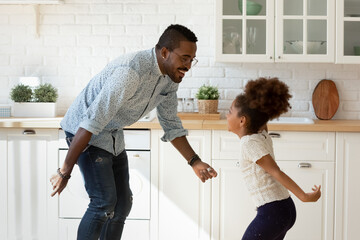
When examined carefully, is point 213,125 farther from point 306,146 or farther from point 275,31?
point 275,31

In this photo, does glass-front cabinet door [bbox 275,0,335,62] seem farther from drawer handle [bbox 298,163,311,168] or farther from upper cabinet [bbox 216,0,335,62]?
drawer handle [bbox 298,163,311,168]

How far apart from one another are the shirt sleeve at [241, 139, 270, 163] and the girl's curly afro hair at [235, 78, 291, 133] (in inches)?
3.8

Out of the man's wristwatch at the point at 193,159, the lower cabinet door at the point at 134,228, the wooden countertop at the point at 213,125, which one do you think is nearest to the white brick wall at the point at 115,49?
the wooden countertop at the point at 213,125

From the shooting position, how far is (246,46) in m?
3.88

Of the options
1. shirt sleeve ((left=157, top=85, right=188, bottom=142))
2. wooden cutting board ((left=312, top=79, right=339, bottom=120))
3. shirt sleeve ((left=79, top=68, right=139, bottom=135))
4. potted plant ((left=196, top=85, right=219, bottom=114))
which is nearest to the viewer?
shirt sleeve ((left=79, top=68, right=139, bottom=135))

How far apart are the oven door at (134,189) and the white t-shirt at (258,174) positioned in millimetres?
1274

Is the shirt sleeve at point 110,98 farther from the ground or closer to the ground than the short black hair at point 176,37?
closer to the ground

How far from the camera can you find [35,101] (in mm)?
4086

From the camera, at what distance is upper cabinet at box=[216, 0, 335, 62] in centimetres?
385

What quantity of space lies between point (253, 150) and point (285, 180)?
181mm

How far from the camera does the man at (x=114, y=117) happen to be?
2324mm

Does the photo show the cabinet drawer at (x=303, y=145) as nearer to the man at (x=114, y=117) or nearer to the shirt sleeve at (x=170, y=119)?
the shirt sleeve at (x=170, y=119)

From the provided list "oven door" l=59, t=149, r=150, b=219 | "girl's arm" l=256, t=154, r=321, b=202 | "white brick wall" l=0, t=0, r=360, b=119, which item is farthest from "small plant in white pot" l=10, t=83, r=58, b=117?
"girl's arm" l=256, t=154, r=321, b=202

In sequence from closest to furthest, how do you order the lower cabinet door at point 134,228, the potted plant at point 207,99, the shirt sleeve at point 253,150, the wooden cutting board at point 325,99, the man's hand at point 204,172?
the shirt sleeve at point 253,150 < the man's hand at point 204,172 < the lower cabinet door at point 134,228 < the potted plant at point 207,99 < the wooden cutting board at point 325,99
